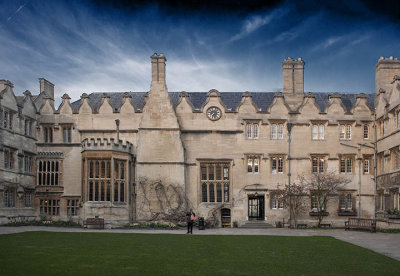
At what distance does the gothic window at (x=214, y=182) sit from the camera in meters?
40.8

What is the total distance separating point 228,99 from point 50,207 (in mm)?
17998

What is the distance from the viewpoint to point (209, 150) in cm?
4109

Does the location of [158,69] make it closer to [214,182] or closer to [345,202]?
[214,182]

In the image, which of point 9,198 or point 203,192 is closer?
point 9,198

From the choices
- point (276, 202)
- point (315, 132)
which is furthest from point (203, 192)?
point (315, 132)

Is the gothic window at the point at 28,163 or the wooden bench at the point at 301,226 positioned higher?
the gothic window at the point at 28,163

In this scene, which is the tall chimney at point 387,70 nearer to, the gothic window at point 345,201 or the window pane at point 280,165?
the gothic window at point 345,201

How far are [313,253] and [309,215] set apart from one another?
2155 centimetres

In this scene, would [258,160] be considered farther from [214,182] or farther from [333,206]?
[333,206]

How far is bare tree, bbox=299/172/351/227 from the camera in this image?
39594mm

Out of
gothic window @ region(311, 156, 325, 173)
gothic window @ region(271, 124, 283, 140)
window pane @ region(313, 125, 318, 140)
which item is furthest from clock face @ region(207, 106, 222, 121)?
gothic window @ region(311, 156, 325, 173)

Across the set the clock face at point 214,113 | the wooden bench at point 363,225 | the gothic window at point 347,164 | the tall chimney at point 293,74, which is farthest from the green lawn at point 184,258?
the tall chimney at point 293,74

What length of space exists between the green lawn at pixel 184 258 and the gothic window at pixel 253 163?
686 inches

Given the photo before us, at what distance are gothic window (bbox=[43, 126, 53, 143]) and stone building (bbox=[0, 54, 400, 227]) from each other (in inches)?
3.3
